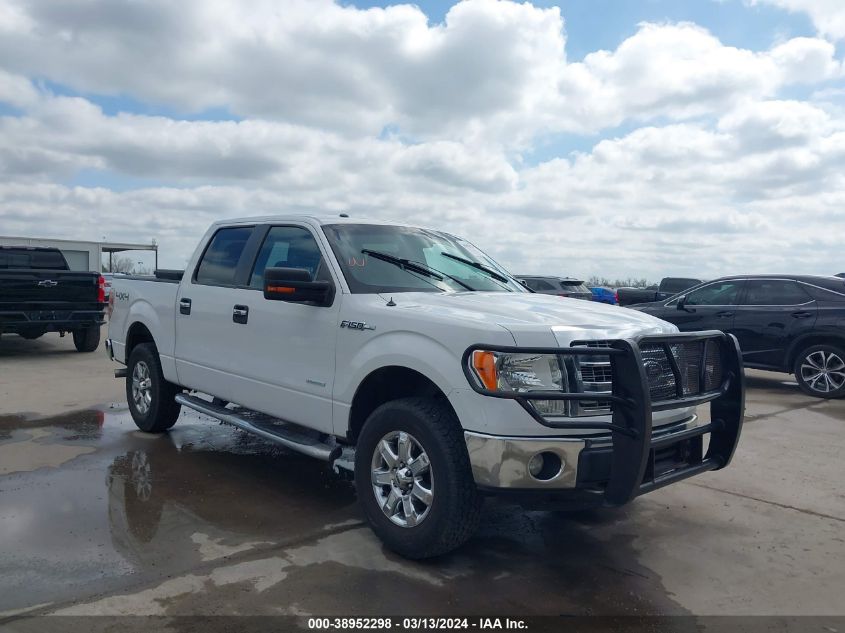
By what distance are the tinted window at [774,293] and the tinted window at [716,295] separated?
0.19 metres

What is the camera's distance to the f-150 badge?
426cm

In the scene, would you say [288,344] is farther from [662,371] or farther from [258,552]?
[662,371]

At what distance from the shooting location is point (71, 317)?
39.8 ft

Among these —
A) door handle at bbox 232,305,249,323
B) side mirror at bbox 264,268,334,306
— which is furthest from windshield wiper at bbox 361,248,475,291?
door handle at bbox 232,305,249,323

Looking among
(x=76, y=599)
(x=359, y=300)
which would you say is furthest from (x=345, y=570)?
(x=359, y=300)

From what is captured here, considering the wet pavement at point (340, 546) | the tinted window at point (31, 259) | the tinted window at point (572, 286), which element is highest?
the tinted window at point (31, 259)

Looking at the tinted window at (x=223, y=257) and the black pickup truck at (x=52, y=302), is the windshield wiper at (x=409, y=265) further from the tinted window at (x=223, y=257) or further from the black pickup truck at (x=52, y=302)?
the black pickup truck at (x=52, y=302)

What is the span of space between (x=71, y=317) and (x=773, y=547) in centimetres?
1117

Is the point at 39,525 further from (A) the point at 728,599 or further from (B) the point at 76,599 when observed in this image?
(A) the point at 728,599

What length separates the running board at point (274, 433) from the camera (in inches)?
180

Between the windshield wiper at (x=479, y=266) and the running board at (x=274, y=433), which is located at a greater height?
the windshield wiper at (x=479, y=266)

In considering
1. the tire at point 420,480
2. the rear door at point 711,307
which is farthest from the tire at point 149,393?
the rear door at point 711,307

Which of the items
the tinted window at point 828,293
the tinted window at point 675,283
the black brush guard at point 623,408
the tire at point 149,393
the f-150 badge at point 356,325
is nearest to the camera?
the black brush guard at point 623,408

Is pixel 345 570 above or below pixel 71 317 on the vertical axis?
below
